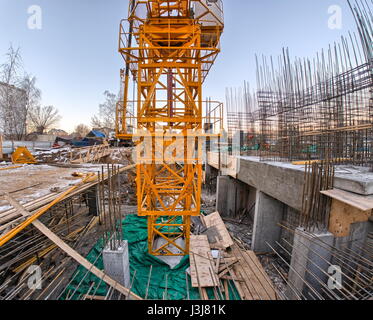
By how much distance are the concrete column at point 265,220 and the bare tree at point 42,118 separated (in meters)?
43.0

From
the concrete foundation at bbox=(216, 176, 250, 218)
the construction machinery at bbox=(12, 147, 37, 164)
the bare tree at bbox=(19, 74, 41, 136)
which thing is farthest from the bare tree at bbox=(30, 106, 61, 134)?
the concrete foundation at bbox=(216, 176, 250, 218)

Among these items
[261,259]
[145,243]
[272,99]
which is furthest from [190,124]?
[272,99]

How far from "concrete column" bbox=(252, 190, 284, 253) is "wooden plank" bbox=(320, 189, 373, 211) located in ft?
10.4

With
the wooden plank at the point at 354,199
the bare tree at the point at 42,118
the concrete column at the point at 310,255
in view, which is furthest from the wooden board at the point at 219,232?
the bare tree at the point at 42,118

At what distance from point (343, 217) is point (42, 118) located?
47.8 m

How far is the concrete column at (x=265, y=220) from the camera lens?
7.27 metres

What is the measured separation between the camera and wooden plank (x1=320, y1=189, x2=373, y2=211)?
10.9ft

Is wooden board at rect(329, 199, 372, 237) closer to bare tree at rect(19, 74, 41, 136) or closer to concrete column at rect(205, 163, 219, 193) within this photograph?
concrete column at rect(205, 163, 219, 193)

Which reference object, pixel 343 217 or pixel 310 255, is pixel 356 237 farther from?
pixel 310 255

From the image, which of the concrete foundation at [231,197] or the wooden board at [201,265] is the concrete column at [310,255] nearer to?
the wooden board at [201,265]

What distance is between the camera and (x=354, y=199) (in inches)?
145
